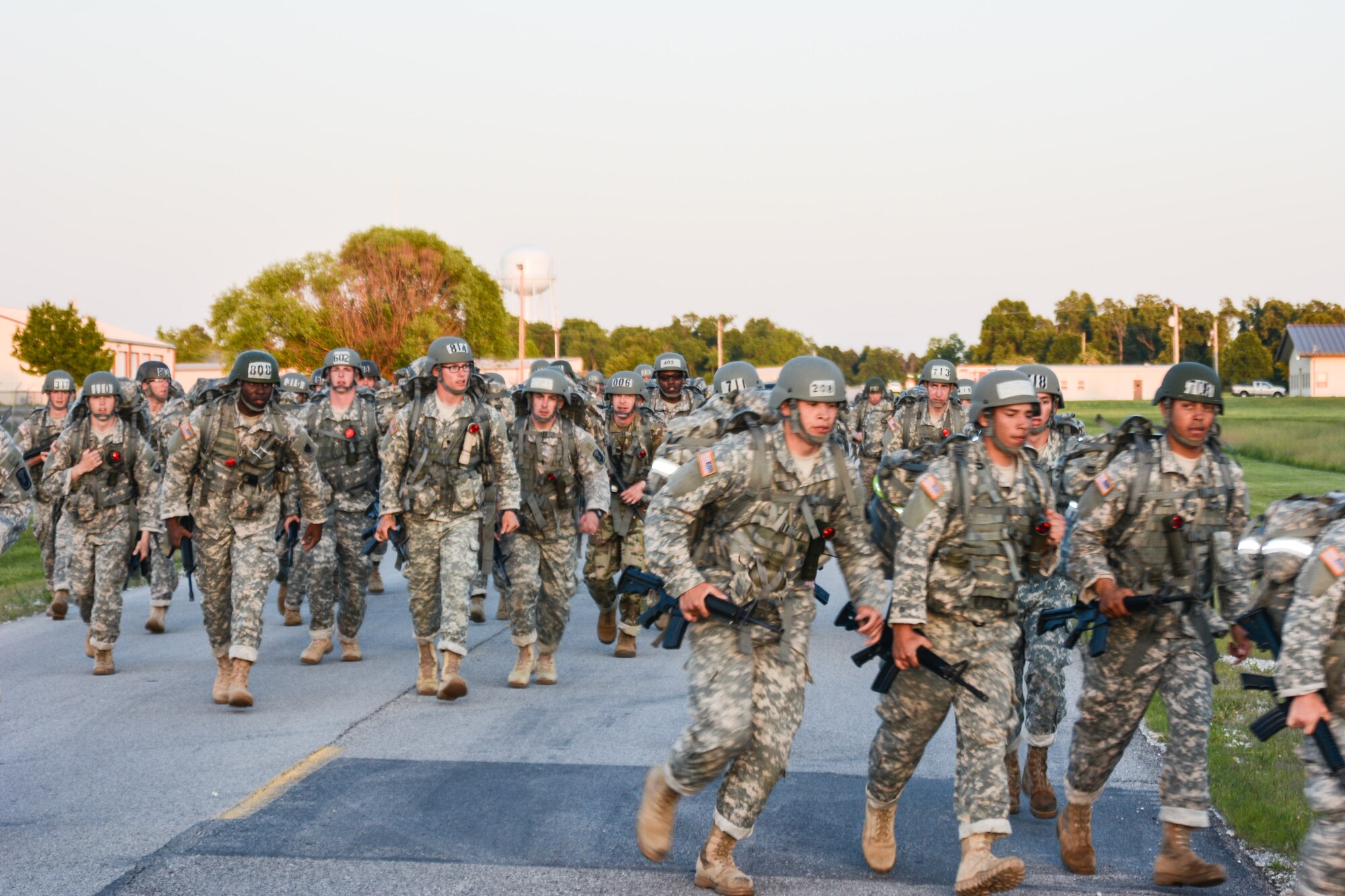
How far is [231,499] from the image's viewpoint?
8.70 metres

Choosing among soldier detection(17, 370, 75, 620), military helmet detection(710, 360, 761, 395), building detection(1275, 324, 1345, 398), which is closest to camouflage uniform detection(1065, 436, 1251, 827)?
military helmet detection(710, 360, 761, 395)

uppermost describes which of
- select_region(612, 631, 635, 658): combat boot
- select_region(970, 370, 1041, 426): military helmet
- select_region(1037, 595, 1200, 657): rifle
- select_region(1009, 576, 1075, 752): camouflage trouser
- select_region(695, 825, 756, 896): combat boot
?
select_region(970, 370, 1041, 426): military helmet

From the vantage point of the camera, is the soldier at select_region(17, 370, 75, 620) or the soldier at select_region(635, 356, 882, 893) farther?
the soldier at select_region(17, 370, 75, 620)

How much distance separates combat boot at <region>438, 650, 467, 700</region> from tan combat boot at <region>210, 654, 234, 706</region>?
134cm

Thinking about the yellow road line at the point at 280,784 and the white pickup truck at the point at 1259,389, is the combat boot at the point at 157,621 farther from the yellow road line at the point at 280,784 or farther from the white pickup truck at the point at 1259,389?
the white pickup truck at the point at 1259,389

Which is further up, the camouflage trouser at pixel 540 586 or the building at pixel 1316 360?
the building at pixel 1316 360

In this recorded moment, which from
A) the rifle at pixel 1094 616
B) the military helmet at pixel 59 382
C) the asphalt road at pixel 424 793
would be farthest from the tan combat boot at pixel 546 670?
the military helmet at pixel 59 382

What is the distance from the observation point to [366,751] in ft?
23.9

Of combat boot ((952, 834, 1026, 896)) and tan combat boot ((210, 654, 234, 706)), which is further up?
combat boot ((952, 834, 1026, 896))

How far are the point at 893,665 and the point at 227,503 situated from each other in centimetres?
501

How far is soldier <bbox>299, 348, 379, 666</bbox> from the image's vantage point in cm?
1020

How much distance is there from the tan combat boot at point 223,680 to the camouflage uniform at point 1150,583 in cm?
535

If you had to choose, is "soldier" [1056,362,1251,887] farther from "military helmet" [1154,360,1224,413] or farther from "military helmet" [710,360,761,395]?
"military helmet" [710,360,761,395]

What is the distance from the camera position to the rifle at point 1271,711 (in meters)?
4.34
